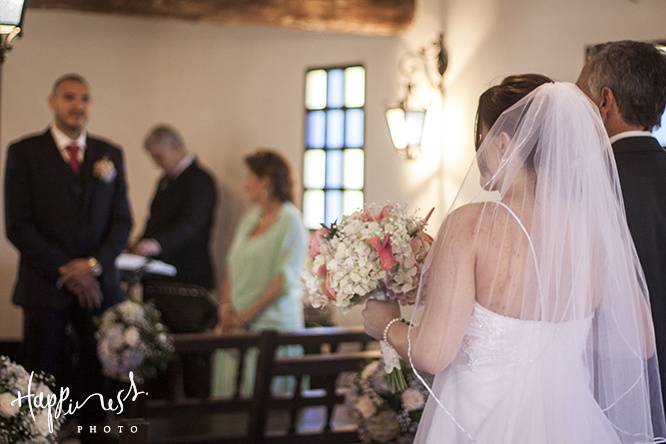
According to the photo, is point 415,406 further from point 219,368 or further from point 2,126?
point 2,126

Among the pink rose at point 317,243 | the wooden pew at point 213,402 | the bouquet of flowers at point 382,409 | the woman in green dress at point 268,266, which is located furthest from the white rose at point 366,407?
the woman in green dress at point 268,266

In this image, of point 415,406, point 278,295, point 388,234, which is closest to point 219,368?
point 278,295

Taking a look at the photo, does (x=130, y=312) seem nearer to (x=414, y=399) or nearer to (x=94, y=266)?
(x=94, y=266)

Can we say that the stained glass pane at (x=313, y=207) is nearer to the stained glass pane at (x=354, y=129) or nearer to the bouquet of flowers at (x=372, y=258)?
the stained glass pane at (x=354, y=129)

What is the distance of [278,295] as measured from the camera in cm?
695

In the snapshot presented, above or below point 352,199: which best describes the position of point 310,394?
below

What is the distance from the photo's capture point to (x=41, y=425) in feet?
10.8

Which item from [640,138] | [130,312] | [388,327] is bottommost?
[130,312]

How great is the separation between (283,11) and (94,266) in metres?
2.76

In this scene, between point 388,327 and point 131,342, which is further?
point 131,342

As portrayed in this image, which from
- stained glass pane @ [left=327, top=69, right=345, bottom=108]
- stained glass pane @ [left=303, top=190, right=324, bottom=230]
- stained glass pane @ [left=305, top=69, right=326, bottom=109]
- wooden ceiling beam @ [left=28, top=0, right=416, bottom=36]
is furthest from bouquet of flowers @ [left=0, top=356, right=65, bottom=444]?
stained glass pane @ [left=305, top=69, right=326, bottom=109]

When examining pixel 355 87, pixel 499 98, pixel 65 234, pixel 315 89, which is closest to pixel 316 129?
pixel 315 89

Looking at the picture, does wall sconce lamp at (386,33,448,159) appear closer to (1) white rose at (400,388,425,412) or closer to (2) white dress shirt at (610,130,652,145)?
(1) white rose at (400,388,425,412)

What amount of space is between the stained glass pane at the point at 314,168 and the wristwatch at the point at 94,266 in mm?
3183
